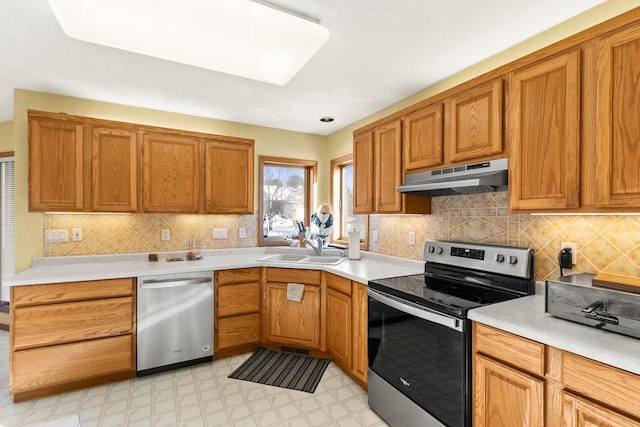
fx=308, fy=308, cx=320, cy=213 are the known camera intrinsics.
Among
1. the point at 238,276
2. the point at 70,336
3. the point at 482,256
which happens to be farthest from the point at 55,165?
the point at 482,256

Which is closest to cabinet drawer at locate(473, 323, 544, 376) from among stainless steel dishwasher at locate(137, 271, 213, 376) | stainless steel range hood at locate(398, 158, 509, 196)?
stainless steel range hood at locate(398, 158, 509, 196)

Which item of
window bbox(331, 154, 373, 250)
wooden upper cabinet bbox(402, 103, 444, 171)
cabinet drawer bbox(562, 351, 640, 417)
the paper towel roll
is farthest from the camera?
window bbox(331, 154, 373, 250)

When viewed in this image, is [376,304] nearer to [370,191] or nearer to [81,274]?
[370,191]

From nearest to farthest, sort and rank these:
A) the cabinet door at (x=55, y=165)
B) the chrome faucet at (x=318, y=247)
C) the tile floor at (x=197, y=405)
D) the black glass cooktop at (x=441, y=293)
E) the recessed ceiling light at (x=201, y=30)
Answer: the recessed ceiling light at (x=201, y=30)
the black glass cooktop at (x=441, y=293)
the tile floor at (x=197, y=405)
the cabinet door at (x=55, y=165)
the chrome faucet at (x=318, y=247)

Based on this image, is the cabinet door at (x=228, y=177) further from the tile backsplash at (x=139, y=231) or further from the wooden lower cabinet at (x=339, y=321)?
the wooden lower cabinet at (x=339, y=321)

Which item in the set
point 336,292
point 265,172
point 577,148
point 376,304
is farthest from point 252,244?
point 577,148

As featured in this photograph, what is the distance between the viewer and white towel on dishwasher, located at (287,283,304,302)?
294 cm

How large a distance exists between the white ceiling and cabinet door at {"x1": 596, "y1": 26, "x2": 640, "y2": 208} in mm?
478

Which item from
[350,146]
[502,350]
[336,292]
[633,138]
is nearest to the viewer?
[633,138]

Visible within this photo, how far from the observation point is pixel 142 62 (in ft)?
7.43

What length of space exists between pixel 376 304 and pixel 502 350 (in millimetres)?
888

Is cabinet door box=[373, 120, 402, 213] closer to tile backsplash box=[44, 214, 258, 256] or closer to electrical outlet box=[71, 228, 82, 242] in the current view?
tile backsplash box=[44, 214, 258, 256]

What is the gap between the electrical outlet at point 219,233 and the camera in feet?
11.6

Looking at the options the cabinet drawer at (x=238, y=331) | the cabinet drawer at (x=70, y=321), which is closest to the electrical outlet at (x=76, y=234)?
the cabinet drawer at (x=70, y=321)
